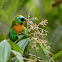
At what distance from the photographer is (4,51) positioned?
93cm

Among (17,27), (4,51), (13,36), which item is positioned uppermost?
(17,27)

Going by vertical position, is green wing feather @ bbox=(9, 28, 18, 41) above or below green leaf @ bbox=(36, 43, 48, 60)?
above

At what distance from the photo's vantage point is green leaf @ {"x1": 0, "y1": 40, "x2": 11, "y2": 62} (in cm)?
91

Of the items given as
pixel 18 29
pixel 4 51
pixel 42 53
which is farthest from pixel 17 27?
pixel 4 51

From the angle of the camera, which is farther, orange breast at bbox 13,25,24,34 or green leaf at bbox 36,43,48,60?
orange breast at bbox 13,25,24,34

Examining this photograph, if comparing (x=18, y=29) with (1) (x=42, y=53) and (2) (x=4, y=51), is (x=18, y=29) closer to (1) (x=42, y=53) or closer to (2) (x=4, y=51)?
(1) (x=42, y=53)

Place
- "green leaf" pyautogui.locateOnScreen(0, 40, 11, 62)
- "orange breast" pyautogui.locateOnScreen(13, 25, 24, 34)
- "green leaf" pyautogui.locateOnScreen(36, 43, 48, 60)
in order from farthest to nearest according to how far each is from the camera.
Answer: "orange breast" pyautogui.locateOnScreen(13, 25, 24, 34), "green leaf" pyautogui.locateOnScreen(36, 43, 48, 60), "green leaf" pyautogui.locateOnScreen(0, 40, 11, 62)

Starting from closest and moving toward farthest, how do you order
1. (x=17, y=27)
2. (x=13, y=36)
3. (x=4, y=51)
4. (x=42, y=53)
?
1. (x=4, y=51)
2. (x=42, y=53)
3. (x=13, y=36)
4. (x=17, y=27)

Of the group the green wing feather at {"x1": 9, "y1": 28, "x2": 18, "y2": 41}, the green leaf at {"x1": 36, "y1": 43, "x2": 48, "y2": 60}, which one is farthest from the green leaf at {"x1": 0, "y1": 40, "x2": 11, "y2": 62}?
the green wing feather at {"x1": 9, "y1": 28, "x2": 18, "y2": 41}

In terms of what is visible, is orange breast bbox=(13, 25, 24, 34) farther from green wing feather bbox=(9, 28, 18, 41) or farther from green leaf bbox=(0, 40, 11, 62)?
green leaf bbox=(0, 40, 11, 62)

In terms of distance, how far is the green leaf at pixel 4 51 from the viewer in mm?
915

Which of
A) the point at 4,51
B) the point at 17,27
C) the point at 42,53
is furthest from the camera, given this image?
the point at 17,27

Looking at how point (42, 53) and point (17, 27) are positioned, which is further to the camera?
point (17, 27)

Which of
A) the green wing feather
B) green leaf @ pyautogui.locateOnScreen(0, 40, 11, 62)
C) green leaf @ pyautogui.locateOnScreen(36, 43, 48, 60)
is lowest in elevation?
green leaf @ pyautogui.locateOnScreen(0, 40, 11, 62)
